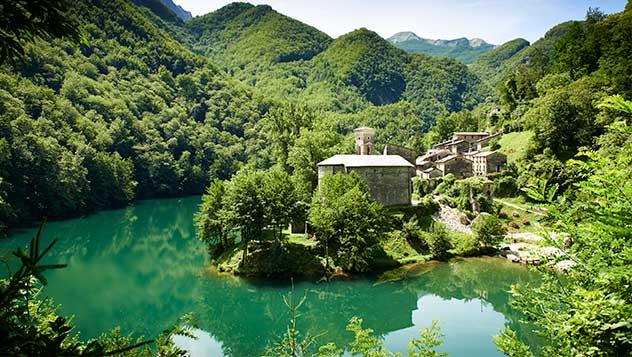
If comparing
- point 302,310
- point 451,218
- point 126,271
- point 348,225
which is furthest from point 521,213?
point 126,271

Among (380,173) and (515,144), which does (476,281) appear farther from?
(515,144)

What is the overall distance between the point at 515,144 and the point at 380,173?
1049 inches

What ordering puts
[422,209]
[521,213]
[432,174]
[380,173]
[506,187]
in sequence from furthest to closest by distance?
[432,174] → [506,187] → [521,213] → [422,209] → [380,173]

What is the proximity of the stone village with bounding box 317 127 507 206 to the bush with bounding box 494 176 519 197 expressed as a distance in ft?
7.63

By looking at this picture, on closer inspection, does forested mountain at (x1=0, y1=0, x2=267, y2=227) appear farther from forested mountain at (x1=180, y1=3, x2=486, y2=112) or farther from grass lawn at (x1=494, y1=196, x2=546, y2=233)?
grass lawn at (x1=494, y1=196, x2=546, y2=233)

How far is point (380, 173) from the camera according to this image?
38.7 metres

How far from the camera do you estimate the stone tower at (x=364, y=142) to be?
170 ft

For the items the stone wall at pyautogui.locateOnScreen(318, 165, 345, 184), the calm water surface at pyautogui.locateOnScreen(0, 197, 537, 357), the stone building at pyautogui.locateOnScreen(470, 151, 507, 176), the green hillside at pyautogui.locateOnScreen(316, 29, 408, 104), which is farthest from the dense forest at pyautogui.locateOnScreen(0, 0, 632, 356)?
the green hillside at pyautogui.locateOnScreen(316, 29, 408, 104)

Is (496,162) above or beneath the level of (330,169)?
above

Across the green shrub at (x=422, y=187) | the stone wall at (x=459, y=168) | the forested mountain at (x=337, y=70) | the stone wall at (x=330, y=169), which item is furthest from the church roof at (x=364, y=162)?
the forested mountain at (x=337, y=70)

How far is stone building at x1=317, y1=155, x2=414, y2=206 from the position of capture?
3788 centimetres

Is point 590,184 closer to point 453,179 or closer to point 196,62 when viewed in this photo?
point 453,179

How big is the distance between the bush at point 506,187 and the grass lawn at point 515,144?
5.91 m

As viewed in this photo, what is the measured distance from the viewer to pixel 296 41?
198m
